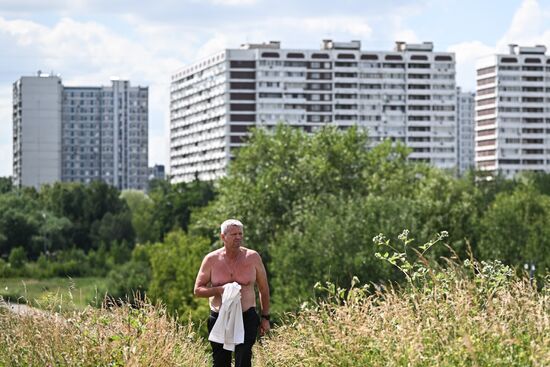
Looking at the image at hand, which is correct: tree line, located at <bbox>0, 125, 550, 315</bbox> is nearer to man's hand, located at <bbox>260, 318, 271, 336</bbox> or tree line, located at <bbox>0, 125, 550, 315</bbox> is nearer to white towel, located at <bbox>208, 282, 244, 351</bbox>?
man's hand, located at <bbox>260, 318, 271, 336</bbox>

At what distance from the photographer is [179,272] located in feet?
235

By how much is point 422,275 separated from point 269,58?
589 ft

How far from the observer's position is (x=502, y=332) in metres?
8.86

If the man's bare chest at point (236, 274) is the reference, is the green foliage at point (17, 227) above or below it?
below

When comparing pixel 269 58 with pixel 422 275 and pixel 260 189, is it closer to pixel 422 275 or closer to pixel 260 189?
pixel 260 189

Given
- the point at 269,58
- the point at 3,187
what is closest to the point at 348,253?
the point at 3,187

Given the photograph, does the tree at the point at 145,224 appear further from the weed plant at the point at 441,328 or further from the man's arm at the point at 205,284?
the weed plant at the point at 441,328

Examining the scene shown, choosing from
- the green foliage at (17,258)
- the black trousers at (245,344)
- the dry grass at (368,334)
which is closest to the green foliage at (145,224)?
the green foliage at (17,258)

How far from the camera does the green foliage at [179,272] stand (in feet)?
229

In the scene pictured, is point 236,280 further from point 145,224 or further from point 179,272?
point 145,224

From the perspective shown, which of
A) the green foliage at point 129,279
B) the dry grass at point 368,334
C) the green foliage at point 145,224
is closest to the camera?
the dry grass at point 368,334

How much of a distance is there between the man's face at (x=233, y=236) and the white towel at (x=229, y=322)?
0.37 m

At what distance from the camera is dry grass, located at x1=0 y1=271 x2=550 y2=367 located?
9.16 meters

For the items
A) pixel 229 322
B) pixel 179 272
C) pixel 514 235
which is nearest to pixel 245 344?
pixel 229 322
